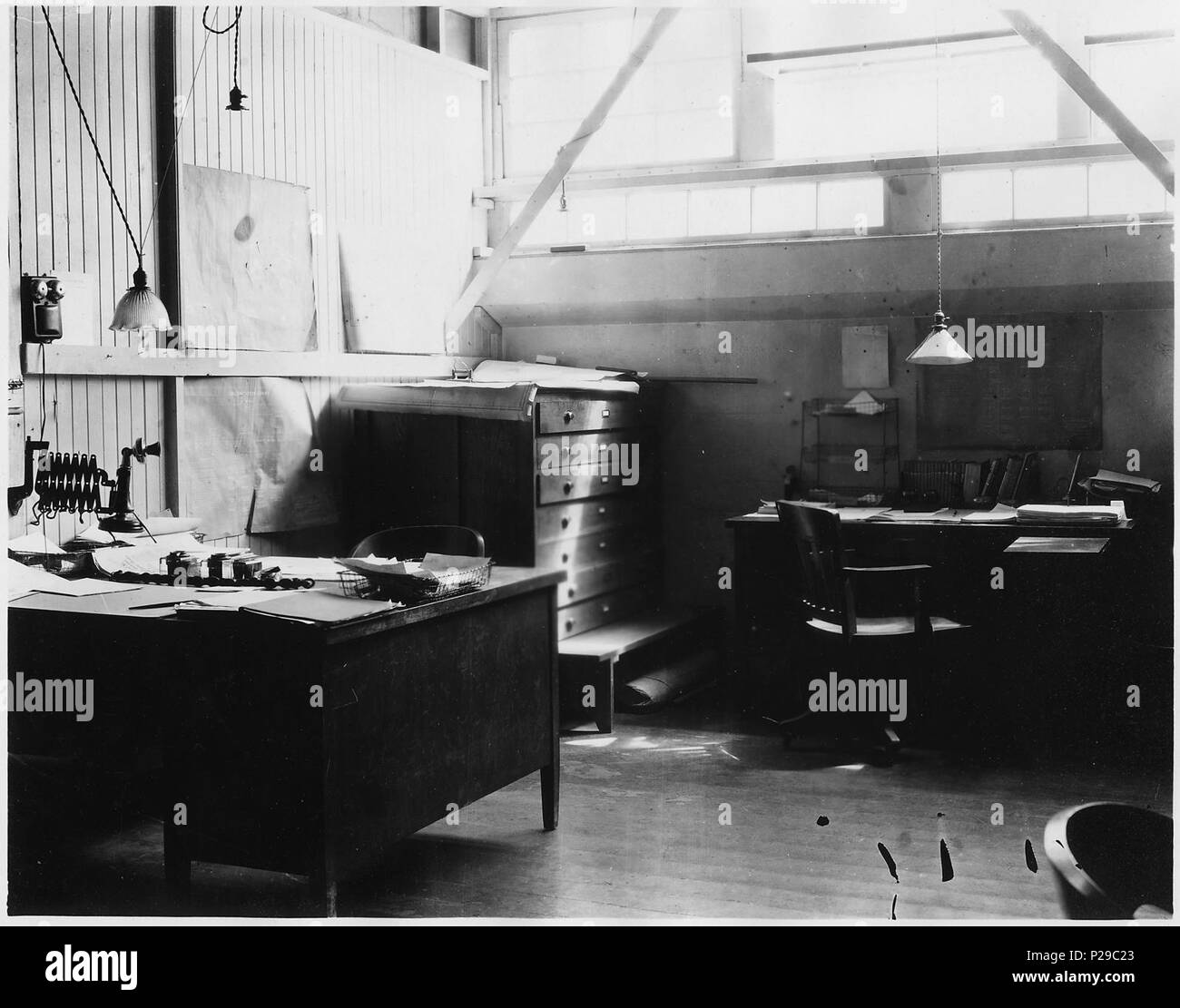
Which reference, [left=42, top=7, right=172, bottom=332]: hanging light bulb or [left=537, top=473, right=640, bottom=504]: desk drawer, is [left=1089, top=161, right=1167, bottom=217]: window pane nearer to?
[left=537, top=473, right=640, bottom=504]: desk drawer

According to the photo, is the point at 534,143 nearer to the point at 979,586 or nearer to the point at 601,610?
the point at 601,610

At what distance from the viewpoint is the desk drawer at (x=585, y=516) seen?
6242 millimetres

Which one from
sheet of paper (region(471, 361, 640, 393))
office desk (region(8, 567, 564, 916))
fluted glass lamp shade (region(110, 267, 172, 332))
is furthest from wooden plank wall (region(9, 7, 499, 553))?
office desk (region(8, 567, 564, 916))

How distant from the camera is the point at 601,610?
6.76 metres

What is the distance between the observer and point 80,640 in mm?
3826

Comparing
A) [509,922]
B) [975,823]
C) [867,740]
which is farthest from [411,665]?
[867,740]

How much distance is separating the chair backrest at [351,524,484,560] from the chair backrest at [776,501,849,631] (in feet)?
4.27

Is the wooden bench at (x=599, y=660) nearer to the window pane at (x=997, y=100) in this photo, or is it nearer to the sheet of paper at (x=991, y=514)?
the sheet of paper at (x=991, y=514)

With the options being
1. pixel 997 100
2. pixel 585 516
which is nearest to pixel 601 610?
pixel 585 516

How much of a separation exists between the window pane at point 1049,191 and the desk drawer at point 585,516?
2473 millimetres

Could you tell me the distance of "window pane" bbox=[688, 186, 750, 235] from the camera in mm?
7129

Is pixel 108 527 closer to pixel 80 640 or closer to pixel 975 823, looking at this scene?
pixel 80 640

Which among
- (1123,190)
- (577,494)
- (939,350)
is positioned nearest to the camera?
(939,350)

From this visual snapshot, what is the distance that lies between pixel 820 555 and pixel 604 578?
1707 millimetres
